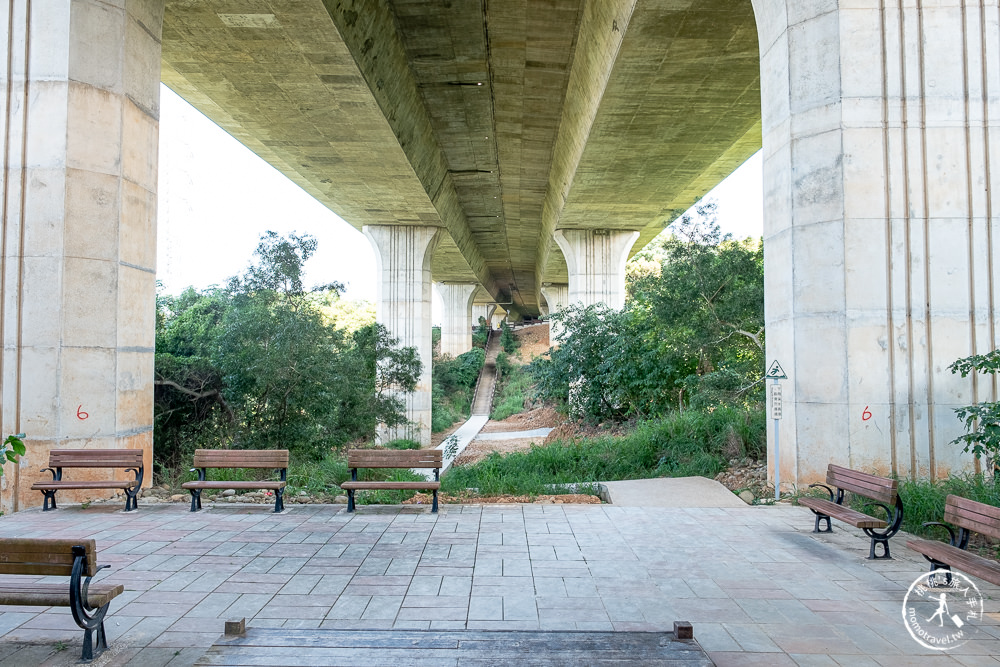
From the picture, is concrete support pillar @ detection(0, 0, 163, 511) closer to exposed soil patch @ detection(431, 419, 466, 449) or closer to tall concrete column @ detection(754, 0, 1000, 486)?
tall concrete column @ detection(754, 0, 1000, 486)

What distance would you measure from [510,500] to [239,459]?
3.46 metres

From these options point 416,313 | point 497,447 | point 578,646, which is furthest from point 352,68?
point 416,313

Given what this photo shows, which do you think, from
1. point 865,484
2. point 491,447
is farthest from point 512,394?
point 865,484

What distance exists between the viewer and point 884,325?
8.50m

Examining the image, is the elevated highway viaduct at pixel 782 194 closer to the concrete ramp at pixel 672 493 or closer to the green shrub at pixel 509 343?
the concrete ramp at pixel 672 493

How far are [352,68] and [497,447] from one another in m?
12.6

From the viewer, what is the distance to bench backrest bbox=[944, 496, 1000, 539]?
4789mm

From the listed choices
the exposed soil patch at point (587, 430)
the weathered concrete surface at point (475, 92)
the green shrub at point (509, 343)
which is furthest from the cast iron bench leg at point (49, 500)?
the green shrub at point (509, 343)

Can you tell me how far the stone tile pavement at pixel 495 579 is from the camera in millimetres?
4324

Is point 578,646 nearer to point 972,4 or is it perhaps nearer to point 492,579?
point 492,579

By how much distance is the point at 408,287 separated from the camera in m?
25.5

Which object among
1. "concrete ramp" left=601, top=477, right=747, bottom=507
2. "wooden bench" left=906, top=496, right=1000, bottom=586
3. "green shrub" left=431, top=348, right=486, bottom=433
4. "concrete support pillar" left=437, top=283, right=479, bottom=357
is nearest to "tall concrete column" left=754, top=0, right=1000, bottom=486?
"concrete ramp" left=601, top=477, right=747, bottom=507

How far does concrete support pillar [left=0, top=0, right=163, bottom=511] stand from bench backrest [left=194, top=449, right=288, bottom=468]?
1.47 metres

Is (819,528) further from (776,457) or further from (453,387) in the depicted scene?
(453,387)
